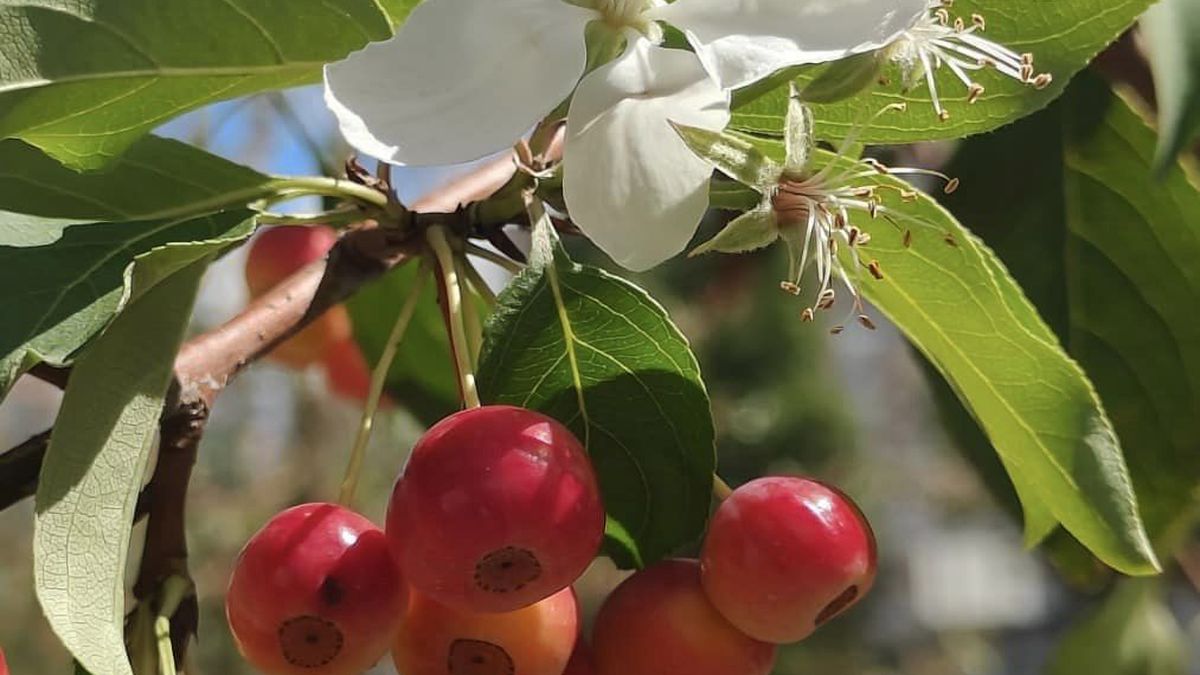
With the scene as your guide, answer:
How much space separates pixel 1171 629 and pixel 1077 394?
986 millimetres

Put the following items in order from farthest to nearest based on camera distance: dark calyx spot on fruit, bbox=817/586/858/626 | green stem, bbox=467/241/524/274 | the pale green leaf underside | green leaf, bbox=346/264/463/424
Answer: green leaf, bbox=346/264/463/424
the pale green leaf underside
green stem, bbox=467/241/524/274
dark calyx spot on fruit, bbox=817/586/858/626

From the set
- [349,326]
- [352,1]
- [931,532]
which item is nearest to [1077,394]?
[352,1]

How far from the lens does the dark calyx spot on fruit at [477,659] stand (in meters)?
0.64

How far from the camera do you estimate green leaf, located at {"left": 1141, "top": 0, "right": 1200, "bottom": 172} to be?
663 millimetres

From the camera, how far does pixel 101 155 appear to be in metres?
0.69

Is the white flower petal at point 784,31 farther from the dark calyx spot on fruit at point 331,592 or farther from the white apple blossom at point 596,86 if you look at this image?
the dark calyx spot on fruit at point 331,592

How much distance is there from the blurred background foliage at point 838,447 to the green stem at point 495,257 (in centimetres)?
17

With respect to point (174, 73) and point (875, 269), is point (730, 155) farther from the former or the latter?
point (174, 73)

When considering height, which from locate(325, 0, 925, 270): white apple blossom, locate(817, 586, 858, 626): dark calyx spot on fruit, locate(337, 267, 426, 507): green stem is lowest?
locate(817, 586, 858, 626): dark calyx spot on fruit

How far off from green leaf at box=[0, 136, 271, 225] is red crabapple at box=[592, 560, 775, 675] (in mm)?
→ 297

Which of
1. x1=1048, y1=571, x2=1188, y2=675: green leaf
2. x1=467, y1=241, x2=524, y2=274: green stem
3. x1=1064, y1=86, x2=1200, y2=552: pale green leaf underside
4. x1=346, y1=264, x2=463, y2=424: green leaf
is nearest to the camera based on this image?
x1=467, y1=241, x2=524, y2=274: green stem

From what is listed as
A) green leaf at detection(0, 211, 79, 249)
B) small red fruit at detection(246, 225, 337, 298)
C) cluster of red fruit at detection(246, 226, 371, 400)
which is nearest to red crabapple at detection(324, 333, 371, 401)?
cluster of red fruit at detection(246, 226, 371, 400)

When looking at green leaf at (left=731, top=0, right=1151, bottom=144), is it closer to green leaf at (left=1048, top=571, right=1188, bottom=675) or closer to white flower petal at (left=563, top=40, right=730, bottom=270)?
white flower petal at (left=563, top=40, right=730, bottom=270)

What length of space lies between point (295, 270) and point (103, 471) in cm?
59
